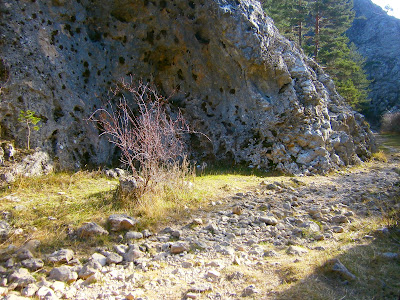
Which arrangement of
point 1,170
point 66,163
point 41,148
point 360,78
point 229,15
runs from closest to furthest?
point 1,170, point 41,148, point 66,163, point 229,15, point 360,78

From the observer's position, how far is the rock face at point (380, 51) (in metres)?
29.4

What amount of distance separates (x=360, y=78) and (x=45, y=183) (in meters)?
26.8

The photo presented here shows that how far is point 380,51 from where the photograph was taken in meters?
34.1

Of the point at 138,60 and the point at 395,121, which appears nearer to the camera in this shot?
the point at 138,60

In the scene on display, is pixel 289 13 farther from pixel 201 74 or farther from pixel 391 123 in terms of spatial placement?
pixel 201 74

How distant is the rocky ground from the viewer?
2771 millimetres

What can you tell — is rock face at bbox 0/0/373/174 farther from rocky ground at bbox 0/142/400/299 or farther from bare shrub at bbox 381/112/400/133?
bare shrub at bbox 381/112/400/133

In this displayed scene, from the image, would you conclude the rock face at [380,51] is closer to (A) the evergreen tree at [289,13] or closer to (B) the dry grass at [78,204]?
(A) the evergreen tree at [289,13]

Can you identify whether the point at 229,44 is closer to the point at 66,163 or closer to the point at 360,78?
the point at 66,163

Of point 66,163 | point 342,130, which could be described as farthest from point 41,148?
point 342,130

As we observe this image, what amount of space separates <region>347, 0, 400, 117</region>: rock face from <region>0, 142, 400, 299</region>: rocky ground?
2830 centimetres

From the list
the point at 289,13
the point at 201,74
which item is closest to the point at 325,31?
the point at 289,13

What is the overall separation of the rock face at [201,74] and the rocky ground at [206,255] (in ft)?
11.5

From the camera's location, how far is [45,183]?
5.61m
